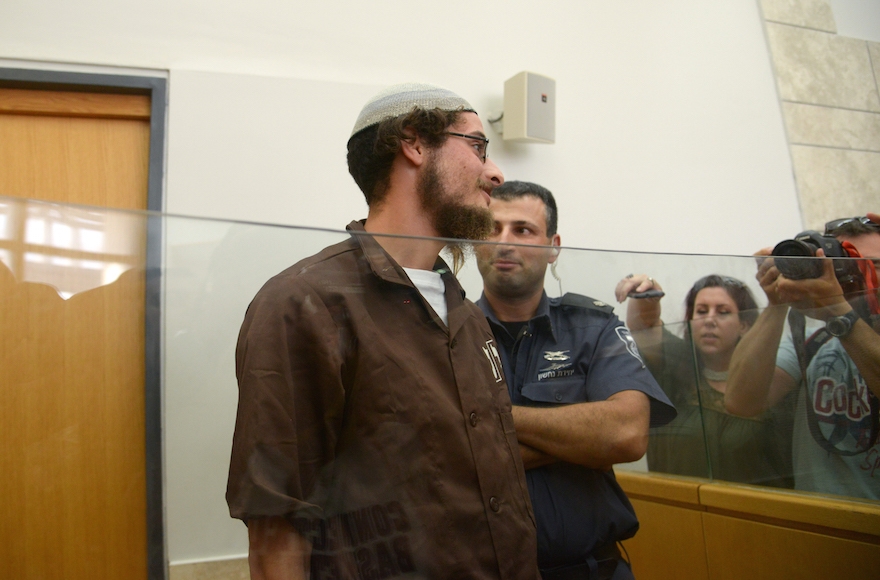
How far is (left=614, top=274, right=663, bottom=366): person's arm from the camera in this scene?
3.06 feet

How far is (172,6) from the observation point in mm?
1804

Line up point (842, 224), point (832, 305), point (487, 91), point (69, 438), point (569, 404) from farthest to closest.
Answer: point (487, 91), point (842, 224), point (832, 305), point (569, 404), point (69, 438)

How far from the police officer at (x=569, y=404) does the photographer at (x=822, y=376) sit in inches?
8.8

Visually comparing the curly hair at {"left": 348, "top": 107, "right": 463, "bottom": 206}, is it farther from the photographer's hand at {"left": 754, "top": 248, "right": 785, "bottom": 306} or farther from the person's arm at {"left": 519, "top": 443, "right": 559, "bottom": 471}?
the photographer's hand at {"left": 754, "top": 248, "right": 785, "bottom": 306}

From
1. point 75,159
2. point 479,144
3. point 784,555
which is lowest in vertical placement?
point 784,555

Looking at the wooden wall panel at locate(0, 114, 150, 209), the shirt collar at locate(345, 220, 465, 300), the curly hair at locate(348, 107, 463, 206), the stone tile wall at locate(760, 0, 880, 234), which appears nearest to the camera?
the shirt collar at locate(345, 220, 465, 300)

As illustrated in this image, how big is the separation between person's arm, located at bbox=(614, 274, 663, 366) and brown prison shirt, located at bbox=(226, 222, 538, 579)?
1.05ft

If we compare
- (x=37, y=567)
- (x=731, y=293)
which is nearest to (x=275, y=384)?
A: (x=37, y=567)

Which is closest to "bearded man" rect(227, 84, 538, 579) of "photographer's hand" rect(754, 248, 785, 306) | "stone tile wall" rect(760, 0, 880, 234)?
"photographer's hand" rect(754, 248, 785, 306)

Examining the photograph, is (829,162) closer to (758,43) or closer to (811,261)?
(758,43)

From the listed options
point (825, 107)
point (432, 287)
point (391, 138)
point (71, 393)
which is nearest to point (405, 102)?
point (391, 138)

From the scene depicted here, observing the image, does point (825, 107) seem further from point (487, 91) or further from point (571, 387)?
point (571, 387)

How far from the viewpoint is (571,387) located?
0.84m

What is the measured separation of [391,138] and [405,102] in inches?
3.2
